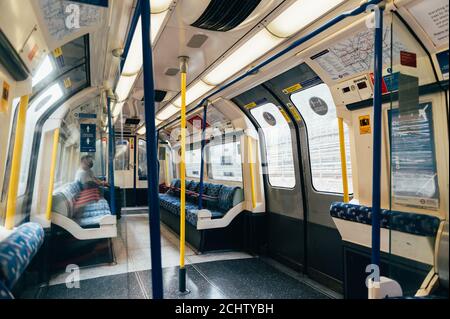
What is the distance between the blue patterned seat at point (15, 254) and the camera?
1.27m

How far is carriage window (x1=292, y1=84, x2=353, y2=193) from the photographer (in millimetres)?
3883

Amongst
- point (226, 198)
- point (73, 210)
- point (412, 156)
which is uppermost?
point (412, 156)

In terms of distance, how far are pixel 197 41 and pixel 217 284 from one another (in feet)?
10.0

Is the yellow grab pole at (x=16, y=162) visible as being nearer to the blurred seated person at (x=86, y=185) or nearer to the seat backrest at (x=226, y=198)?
the blurred seated person at (x=86, y=185)

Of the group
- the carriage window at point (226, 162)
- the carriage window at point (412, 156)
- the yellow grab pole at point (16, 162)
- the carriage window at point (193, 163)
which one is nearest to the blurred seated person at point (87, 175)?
the yellow grab pole at point (16, 162)

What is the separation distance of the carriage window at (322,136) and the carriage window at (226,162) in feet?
6.02

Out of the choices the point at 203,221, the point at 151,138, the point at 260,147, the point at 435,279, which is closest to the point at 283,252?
the point at 203,221

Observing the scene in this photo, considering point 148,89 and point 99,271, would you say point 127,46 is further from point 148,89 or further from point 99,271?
point 99,271

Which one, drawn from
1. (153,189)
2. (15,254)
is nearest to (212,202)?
(15,254)

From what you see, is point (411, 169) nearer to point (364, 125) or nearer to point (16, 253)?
point (364, 125)

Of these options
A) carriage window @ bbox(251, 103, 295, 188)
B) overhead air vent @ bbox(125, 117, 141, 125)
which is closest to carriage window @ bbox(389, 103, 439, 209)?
carriage window @ bbox(251, 103, 295, 188)

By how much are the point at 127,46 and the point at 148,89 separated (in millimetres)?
1766

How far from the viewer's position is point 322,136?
4.11 meters

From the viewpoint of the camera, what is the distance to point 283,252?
4.71 meters
